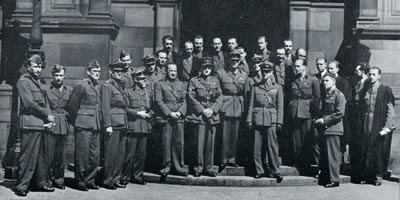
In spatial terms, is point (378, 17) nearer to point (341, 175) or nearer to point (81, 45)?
point (341, 175)

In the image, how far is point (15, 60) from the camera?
11.9 metres

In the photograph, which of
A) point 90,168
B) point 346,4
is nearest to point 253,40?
point 346,4

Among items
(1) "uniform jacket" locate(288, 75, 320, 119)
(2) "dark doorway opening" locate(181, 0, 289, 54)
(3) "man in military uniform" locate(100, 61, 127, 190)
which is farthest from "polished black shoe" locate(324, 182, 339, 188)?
(2) "dark doorway opening" locate(181, 0, 289, 54)

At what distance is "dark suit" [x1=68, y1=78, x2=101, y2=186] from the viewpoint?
8.79 metres

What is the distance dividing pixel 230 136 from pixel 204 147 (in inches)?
20.3

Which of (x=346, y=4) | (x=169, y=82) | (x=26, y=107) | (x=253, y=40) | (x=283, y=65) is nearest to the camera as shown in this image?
(x=26, y=107)

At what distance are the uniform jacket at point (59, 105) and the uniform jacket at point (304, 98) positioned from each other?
12.3 feet

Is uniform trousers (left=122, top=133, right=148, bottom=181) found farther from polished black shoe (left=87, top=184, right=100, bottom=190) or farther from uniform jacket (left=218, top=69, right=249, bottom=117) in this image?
uniform jacket (left=218, top=69, right=249, bottom=117)

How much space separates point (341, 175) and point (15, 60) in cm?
655

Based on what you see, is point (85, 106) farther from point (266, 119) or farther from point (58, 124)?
point (266, 119)

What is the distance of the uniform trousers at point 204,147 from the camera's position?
32.1ft

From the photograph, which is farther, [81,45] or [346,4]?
[346,4]

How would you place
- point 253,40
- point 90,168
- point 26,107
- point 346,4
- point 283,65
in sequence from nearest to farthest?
point 26,107, point 90,168, point 283,65, point 346,4, point 253,40

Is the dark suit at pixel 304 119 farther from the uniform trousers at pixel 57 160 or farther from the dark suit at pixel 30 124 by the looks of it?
the dark suit at pixel 30 124
